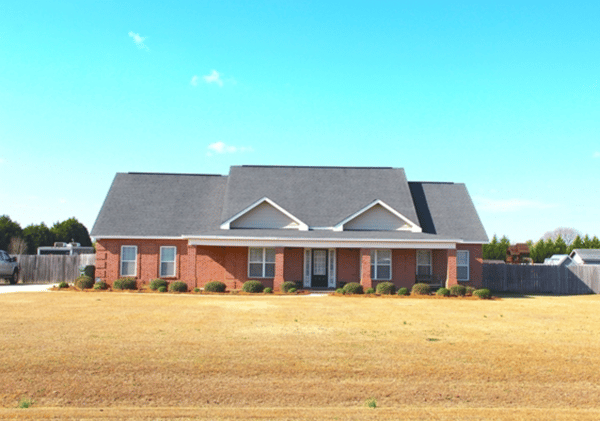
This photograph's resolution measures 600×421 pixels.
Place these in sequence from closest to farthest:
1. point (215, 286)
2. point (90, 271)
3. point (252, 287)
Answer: point (252, 287), point (215, 286), point (90, 271)

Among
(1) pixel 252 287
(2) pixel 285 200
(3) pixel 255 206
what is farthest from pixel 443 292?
(3) pixel 255 206

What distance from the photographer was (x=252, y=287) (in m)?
29.5

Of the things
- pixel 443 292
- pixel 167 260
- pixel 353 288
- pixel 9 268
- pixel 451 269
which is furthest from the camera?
pixel 9 268

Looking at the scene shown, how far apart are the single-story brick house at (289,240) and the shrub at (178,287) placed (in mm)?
1207

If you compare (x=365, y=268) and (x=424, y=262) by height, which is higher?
(x=424, y=262)

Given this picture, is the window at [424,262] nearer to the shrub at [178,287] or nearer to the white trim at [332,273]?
the white trim at [332,273]

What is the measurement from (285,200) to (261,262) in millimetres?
4437

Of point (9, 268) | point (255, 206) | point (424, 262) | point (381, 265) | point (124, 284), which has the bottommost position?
point (124, 284)

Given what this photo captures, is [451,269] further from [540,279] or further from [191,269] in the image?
[191,269]

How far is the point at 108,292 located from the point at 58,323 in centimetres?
1411

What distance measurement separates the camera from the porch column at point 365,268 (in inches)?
1206

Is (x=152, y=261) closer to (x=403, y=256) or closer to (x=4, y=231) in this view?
(x=403, y=256)

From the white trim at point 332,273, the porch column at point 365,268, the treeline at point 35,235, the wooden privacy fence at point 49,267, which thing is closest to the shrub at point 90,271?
the wooden privacy fence at point 49,267

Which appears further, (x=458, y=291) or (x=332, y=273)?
(x=332, y=273)
